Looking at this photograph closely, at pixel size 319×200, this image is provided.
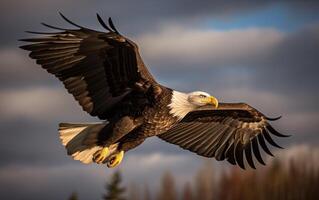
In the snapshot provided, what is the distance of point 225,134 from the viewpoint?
12984 mm

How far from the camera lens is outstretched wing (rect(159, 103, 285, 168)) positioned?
12812 millimetres

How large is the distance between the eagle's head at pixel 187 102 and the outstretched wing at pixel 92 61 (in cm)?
41

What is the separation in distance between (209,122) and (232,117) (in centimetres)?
35

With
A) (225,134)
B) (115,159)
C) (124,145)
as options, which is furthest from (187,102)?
(225,134)

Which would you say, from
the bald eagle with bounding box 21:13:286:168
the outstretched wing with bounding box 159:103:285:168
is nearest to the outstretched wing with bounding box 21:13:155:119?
the bald eagle with bounding box 21:13:286:168

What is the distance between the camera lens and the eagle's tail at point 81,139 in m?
11.2

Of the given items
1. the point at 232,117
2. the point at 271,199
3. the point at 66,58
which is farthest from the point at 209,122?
the point at 271,199

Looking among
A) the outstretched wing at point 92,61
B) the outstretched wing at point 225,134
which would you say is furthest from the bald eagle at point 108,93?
the outstretched wing at point 225,134

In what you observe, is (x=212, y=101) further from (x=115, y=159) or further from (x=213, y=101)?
(x=115, y=159)

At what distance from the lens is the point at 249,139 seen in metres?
13.0

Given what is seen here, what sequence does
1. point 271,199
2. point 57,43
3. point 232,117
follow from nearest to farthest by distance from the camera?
point 57,43
point 232,117
point 271,199

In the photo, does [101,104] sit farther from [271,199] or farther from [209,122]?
[271,199]

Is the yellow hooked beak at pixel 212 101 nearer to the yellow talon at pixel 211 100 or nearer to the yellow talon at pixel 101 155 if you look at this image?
the yellow talon at pixel 211 100

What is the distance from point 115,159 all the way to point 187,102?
1.18 m
